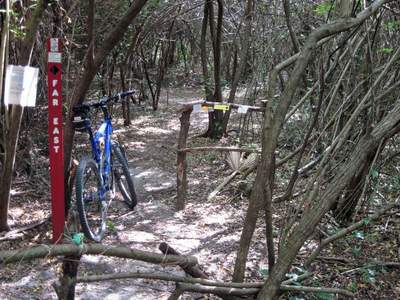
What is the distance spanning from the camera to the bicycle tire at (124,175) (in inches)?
201

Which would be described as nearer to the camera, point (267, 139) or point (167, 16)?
point (267, 139)

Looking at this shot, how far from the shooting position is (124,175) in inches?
208

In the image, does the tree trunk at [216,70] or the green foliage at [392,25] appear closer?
the green foliage at [392,25]

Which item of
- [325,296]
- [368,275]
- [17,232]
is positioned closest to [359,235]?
[368,275]

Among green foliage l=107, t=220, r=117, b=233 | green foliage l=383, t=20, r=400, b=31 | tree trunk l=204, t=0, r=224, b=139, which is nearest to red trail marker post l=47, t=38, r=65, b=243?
green foliage l=107, t=220, r=117, b=233

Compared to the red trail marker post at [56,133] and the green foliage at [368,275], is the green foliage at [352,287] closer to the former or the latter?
the green foliage at [368,275]

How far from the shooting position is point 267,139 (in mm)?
2643

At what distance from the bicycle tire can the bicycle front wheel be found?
1.67 ft

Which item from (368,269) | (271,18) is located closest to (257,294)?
(368,269)

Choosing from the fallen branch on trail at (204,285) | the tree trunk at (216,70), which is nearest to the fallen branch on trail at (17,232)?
the fallen branch on trail at (204,285)

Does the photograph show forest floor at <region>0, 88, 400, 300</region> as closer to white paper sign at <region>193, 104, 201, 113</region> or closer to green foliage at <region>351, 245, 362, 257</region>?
green foliage at <region>351, 245, 362, 257</region>

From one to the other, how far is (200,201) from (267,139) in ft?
10.8

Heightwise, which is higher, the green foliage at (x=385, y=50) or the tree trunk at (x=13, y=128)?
the green foliage at (x=385, y=50)

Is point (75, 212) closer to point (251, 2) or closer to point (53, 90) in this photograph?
point (53, 90)
